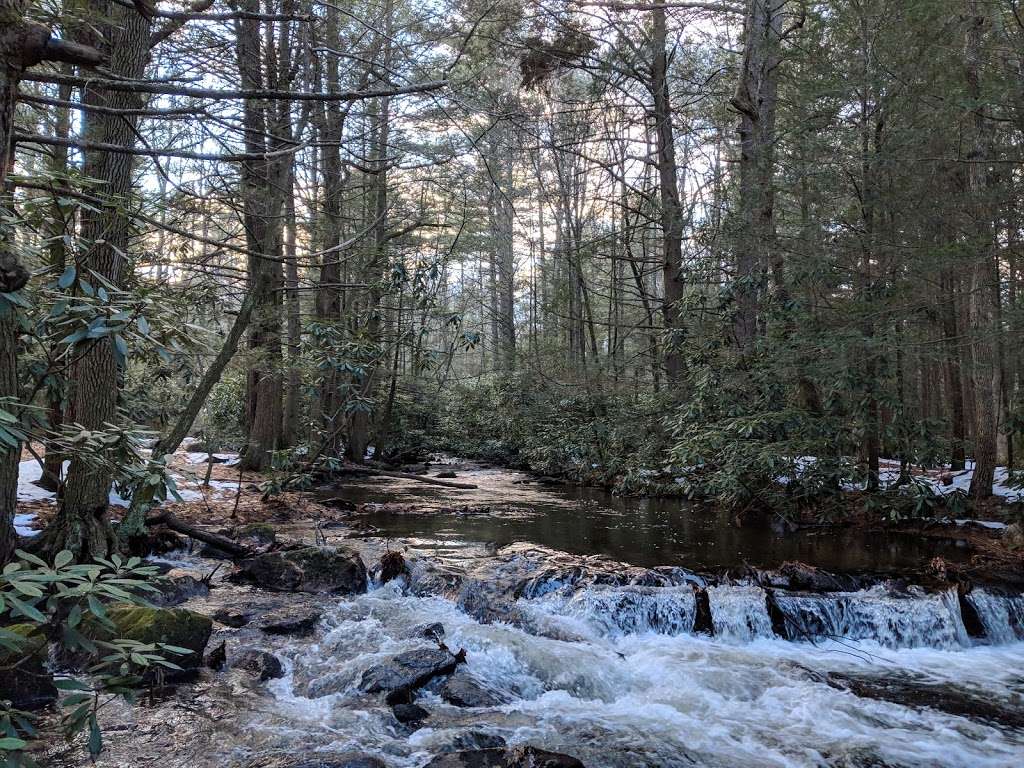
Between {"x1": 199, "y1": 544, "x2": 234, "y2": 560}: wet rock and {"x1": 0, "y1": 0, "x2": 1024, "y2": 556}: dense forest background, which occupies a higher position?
{"x1": 0, "y1": 0, "x2": 1024, "y2": 556}: dense forest background

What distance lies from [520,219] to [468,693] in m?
8.15

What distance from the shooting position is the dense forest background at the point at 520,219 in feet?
11.1

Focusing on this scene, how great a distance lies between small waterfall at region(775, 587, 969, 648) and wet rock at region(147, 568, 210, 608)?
5.84 m

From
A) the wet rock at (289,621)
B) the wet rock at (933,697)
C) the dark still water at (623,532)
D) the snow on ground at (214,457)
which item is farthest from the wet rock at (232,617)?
the snow on ground at (214,457)

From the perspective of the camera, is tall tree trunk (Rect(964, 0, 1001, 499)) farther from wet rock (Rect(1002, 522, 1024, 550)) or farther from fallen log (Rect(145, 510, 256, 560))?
fallen log (Rect(145, 510, 256, 560))

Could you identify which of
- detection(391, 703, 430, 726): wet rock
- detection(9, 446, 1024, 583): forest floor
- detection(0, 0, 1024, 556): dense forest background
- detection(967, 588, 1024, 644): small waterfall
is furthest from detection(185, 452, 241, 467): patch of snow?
detection(967, 588, 1024, 644): small waterfall

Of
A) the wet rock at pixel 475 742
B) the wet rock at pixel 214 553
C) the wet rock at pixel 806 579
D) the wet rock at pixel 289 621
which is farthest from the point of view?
the wet rock at pixel 214 553

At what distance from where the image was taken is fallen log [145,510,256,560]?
297 inches

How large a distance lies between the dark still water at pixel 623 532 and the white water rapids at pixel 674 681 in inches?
56.4

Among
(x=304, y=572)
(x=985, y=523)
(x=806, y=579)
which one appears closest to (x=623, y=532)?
(x=806, y=579)

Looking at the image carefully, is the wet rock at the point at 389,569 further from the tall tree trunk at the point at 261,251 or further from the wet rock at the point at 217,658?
the tall tree trunk at the point at 261,251

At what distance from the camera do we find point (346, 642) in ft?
19.1

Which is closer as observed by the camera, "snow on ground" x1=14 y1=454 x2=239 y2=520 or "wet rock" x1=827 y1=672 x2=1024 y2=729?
"wet rock" x1=827 y1=672 x2=1024 y2=729

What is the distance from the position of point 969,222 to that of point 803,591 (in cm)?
509
